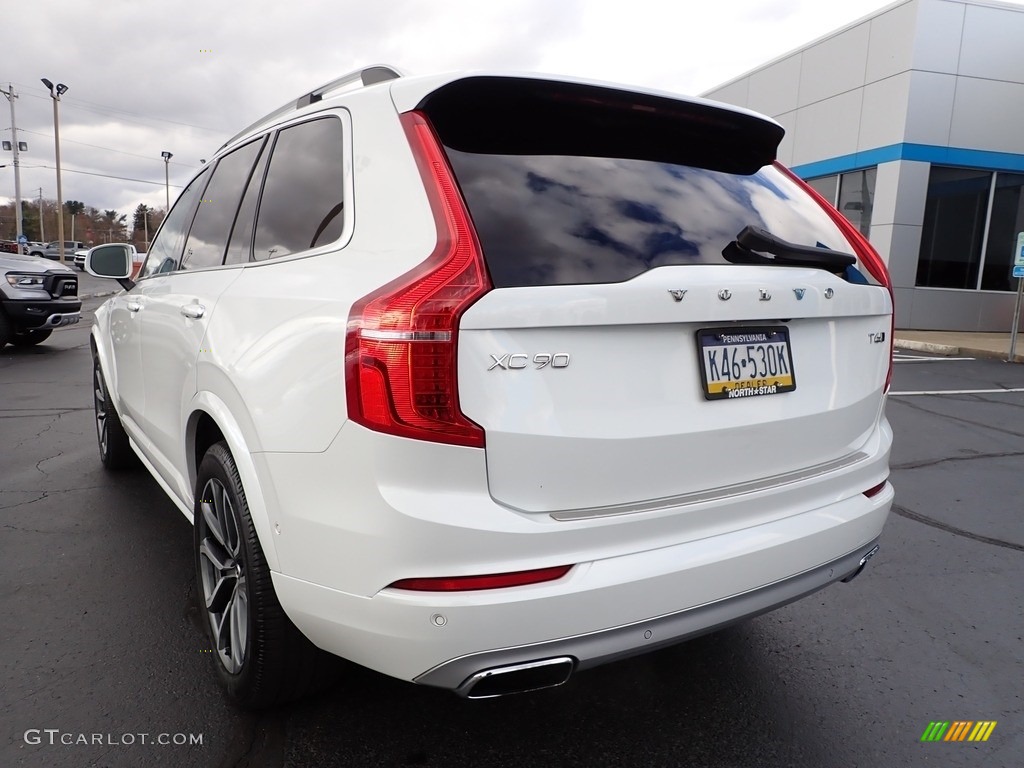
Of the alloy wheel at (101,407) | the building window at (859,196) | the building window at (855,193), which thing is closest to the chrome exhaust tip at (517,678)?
the alloy wheel at (101,407)

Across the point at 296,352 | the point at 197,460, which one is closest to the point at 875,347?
the point at 296,352

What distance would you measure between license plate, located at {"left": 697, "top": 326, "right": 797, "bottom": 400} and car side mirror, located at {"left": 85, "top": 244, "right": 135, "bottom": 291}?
342 centimetres

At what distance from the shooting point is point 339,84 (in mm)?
2455

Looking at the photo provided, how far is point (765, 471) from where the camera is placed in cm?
203

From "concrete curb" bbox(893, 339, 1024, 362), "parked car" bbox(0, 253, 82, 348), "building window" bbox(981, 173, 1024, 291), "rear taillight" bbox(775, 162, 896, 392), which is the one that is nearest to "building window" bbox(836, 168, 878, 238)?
"building window" bbox(981, 173, 1024, 291)

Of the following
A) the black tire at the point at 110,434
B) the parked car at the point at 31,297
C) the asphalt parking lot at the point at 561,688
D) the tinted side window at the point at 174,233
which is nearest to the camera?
the asphalt parking lot at the point at 561,688

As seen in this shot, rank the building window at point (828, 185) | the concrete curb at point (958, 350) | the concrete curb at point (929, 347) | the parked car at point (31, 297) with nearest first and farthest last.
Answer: the parked car at point (31, 297), the concrete curb at point (958, 350), the concrete curb at point (929, 347), the building window at point (828, 185)

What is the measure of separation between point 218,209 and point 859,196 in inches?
697

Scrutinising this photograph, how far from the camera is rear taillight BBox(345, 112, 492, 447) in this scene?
160 centimetres

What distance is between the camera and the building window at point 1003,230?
17031 mm

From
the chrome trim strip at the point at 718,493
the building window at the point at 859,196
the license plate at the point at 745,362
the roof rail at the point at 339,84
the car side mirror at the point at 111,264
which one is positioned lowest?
the chrome trim strip at the point at 718,493

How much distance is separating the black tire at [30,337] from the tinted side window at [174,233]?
8.52 metres

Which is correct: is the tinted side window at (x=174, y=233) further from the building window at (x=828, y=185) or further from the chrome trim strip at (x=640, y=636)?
the building window at (x=828, y=185)

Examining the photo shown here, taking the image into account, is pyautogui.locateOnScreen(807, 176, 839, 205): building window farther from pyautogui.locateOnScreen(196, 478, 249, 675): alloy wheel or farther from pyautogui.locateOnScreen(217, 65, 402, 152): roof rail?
pyautogui.locateOnScreen(196, 478, 249, 675): alloy wheel
